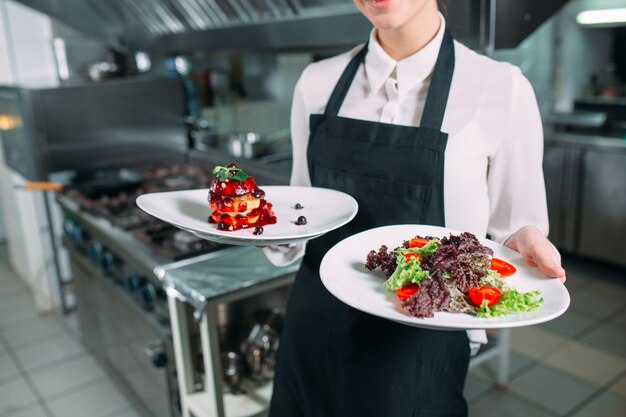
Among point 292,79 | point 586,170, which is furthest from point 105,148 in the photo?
point 586,170

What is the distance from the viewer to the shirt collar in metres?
1.20

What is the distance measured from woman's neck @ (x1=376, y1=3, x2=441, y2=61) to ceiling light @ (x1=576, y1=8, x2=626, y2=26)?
3693mm

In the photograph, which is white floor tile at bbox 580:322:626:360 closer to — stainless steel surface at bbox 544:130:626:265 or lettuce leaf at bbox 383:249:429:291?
stainless steel surface at bbox 544:130:626:265

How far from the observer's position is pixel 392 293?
3.13ft

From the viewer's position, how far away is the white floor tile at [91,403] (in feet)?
8.66

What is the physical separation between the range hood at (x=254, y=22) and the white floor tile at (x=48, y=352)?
5.65 ft

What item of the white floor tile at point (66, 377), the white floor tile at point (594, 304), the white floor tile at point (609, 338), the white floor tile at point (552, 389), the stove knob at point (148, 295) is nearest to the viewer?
the stove knob at point (148, 295)

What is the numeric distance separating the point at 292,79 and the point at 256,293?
5.03 feet

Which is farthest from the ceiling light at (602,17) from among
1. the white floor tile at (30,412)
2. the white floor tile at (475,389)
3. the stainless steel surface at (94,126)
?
the white floor tile at (30,412)

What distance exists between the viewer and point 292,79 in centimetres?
305

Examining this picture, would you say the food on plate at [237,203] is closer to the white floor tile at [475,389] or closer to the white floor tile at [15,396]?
the white floor tile at [475,389]

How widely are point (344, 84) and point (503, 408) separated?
1811 millimetres

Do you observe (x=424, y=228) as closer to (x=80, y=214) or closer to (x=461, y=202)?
(x=461, y=202)

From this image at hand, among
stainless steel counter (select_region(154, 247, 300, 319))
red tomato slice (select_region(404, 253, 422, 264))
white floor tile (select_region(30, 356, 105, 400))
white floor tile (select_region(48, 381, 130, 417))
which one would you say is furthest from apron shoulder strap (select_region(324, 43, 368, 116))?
white floor tile (select_region(30, 356, 105, 400))
